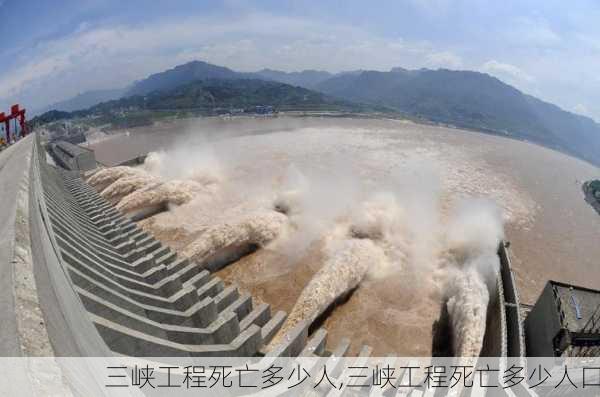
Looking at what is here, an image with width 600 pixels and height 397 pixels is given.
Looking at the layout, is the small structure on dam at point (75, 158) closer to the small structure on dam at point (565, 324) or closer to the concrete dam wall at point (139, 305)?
the concrete dam wall at point (139, 305)

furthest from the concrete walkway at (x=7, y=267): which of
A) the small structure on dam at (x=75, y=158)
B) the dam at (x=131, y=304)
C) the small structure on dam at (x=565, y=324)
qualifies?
the small structure on dam at (x=75, y=158)

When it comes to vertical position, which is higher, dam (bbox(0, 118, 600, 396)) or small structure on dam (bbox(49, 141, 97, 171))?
small structure on dam (bbox(49, 141, 97, 171))

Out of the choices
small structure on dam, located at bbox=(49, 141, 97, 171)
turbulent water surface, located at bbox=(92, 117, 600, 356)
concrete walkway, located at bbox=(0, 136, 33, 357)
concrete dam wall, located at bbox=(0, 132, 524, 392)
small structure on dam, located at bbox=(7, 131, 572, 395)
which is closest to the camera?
concrete walkway, located at bbox=(0, 136, 33, 357)

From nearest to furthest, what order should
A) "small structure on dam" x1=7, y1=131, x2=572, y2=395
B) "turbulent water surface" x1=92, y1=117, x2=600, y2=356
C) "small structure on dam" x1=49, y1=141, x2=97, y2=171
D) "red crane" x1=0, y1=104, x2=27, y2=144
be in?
"small structure on dam" x1=7, y1=131, x2=572, y2=395
"turbulent water surface" x1=92, y1=117, x2=600, y2=356
"red crane" x1=0, y1=104, x2=27, y2=144
"small structure on dam" x1=49, y1=141, x2=97, y2=171

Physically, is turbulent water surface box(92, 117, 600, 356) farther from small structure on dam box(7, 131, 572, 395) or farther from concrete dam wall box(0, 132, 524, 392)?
concrete dam wall box(0, 132, 524, 392)

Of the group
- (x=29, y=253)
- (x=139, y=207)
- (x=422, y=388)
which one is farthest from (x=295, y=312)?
(x=139, y=207)

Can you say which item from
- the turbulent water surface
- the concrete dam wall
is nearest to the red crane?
the turbulent water surface

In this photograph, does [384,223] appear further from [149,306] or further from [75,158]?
[75,158]

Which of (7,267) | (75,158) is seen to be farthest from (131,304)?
(75,158)
